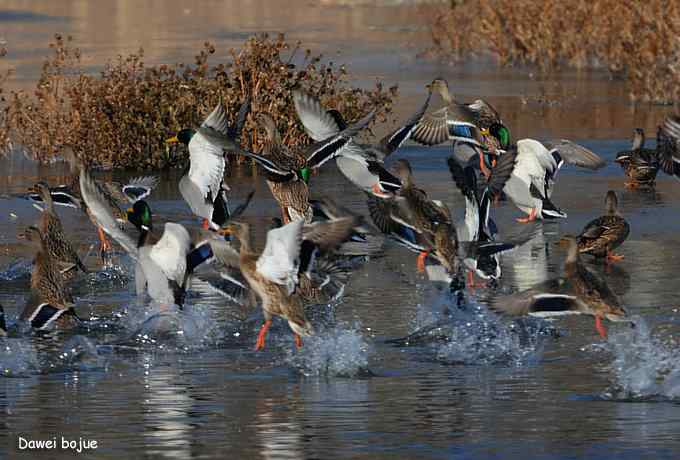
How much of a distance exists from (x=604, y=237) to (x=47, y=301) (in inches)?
190

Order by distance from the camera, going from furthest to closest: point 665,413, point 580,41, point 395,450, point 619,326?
point 580,41 → point 619,326 → point 665,413 → point 395,450

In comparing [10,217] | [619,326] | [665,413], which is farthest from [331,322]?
[10,217]

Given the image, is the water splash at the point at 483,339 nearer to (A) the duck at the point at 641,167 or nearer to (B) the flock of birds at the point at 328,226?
(B) the flock of birds at the point at 328,226

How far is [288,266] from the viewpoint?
9.91 metres

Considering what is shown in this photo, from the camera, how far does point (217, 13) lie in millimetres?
53281

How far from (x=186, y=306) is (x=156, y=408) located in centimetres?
246

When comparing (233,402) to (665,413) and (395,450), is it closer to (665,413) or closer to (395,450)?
(395,450)

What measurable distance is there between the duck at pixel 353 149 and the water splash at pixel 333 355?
4104 mm

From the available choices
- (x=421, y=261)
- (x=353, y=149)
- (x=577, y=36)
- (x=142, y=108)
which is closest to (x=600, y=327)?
(x=421, y=261)

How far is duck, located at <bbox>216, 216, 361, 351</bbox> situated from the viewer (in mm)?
9852

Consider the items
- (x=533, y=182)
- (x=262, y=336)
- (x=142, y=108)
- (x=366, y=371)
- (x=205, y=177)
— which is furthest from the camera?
(x=142, y=108)

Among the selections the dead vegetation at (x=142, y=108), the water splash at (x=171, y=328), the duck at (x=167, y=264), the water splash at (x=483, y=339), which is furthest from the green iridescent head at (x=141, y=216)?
the dead vegetation at (x=142, y=108)

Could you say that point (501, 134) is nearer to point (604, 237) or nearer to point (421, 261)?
point (604, 237)

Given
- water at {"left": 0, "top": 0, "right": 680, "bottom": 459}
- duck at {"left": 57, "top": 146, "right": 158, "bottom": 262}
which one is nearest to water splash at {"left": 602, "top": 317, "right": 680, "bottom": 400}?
water at {"left": 0, "top": 0, "right": 680, "bottom": 459}
